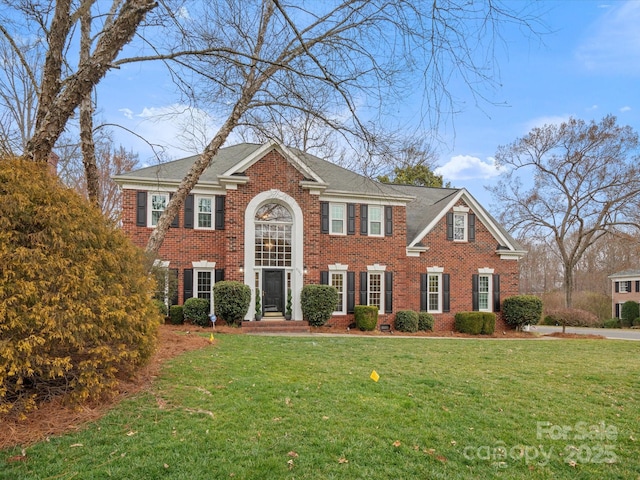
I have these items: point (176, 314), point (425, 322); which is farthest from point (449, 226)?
point (176, 314)

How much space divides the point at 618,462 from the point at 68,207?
644 centimetres

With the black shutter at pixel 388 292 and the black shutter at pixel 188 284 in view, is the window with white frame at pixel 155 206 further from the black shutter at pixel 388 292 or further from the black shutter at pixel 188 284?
the black shutter at pixel 388 292

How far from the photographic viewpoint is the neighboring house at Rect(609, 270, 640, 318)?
35.2 meters

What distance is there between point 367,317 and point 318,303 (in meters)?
2.12

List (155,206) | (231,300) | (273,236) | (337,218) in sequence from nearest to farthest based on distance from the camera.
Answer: (231,300) → (155,206) → (273,236) → (337,218)

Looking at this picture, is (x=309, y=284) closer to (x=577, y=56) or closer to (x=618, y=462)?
(x=618, y=462)

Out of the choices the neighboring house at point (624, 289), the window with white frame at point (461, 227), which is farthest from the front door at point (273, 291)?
the neighboring house at point (624, 289)

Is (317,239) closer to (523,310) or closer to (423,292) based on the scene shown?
(423,292)

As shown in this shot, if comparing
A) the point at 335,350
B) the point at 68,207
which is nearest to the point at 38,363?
the point at 68,207

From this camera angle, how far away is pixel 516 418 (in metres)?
4.90

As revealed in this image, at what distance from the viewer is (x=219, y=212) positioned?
15.8m

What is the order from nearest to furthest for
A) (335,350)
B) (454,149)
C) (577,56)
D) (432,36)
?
(577,56) < (432,36) < (454,149) < (335,350)

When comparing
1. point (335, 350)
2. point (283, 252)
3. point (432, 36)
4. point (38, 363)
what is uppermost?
point (432, 36)

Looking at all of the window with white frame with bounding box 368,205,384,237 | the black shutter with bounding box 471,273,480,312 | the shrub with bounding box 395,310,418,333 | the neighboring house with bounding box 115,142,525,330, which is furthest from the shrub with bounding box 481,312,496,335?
the window with white frame with bounding box 368,205,384,237
